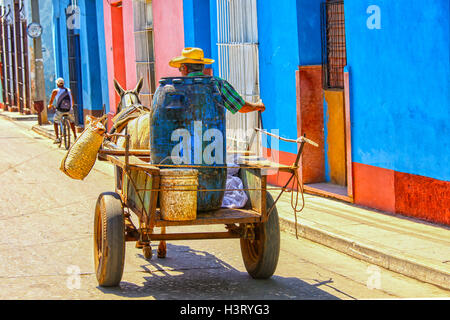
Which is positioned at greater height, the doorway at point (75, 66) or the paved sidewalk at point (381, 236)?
the doorway at point (75, 66)

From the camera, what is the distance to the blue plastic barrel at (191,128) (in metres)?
5.95

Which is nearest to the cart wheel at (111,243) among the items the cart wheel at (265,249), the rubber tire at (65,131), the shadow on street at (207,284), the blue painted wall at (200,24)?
the shadow on street at (207,284)

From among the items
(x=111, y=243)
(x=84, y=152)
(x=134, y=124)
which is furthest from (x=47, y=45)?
(x=111, y=243)

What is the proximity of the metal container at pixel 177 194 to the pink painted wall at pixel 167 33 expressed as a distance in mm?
10150

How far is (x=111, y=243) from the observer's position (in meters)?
5.79

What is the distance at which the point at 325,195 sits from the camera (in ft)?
34.0

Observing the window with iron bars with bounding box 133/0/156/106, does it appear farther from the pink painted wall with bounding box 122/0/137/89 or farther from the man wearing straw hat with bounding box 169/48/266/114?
the man wearing straw hat with bounding box 169/48/266/114

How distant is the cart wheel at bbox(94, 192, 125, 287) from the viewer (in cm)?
580

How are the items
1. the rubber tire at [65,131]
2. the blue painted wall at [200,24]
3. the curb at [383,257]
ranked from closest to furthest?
1. the curb at [383,257]
2. the blue painted wall at [200,24]
3. the rubber tire at [65,131]

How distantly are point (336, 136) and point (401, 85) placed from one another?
7.37 feet

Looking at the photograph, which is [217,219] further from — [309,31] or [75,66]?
→ [75,66]

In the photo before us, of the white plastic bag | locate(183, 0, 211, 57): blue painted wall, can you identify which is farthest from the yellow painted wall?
the white plastic bag

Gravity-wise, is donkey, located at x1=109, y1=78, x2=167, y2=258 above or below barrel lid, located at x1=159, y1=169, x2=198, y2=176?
above

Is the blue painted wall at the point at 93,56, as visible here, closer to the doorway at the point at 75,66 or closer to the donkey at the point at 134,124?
the doorway at the point at 75,66
